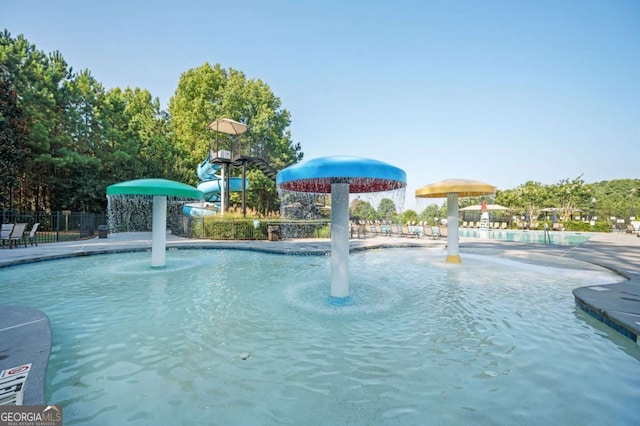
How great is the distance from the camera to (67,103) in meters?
23.0

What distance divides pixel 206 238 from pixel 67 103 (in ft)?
57.6

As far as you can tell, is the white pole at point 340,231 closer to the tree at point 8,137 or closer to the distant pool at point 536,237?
the distant pool at point 536,237

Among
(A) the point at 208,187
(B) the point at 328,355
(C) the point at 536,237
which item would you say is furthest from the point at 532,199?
(B) the point at 328,355

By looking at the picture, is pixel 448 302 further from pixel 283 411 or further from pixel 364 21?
pixel 364 21

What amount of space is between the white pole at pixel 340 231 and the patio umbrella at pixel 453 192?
550 cm

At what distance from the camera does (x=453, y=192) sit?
397 inches

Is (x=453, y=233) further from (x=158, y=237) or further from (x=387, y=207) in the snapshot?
(x=158, y=237)

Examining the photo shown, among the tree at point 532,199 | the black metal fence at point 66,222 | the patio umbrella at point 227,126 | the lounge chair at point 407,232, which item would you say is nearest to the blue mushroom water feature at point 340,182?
the patio umbrella at point 227,126

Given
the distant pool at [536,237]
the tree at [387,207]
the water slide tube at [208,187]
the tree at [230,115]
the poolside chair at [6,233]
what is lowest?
the distant pool at [536,237]

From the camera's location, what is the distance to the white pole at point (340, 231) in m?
5.53

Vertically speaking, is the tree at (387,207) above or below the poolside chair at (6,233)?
above

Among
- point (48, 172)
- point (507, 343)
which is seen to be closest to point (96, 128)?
point (48, 172)

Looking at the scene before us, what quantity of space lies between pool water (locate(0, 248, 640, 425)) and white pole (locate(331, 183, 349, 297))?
24.0 inches

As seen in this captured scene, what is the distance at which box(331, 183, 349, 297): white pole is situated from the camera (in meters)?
5.53
